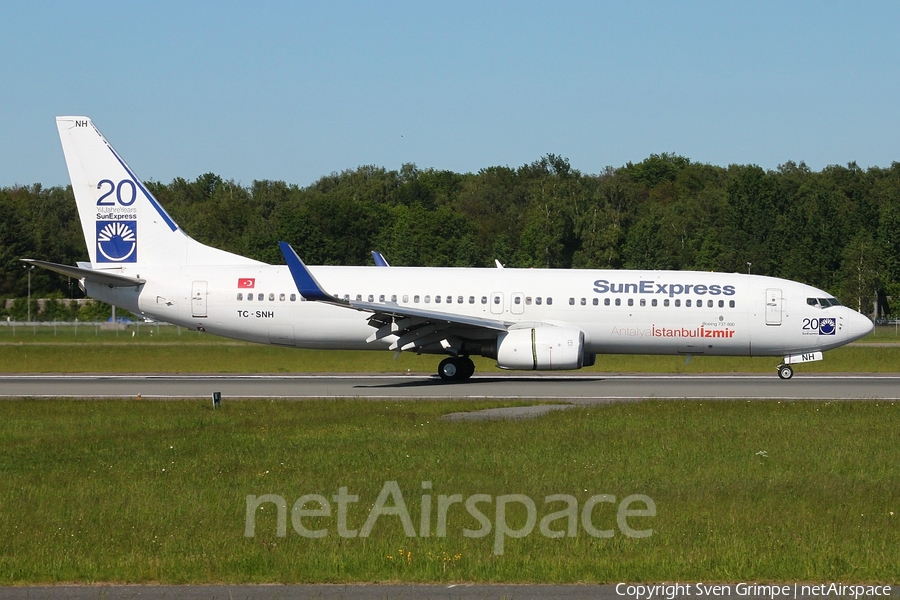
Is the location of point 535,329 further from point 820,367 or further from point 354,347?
point 820,367

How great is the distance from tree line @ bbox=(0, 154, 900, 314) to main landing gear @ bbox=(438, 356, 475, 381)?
168 feet

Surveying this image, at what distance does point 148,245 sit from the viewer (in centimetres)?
3294

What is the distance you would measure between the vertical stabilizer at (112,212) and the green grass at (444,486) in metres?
10.1

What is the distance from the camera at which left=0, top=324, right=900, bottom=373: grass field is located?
37.0m

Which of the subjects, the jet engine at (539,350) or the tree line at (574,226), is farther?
the tree line at (574,226)

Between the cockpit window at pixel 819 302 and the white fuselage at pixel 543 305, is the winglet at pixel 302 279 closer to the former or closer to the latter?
the white fuselage at pixel 543 305

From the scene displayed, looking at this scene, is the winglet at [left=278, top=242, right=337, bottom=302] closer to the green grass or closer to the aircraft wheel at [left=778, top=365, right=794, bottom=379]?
the green grass

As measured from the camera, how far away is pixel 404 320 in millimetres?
29672

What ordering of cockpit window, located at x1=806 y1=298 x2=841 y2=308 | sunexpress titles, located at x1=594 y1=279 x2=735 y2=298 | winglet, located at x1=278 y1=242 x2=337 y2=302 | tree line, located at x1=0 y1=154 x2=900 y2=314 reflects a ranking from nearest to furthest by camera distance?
winglet, located at x1=278 y1=242 x2=337 y2=302 → sunexpress titles, located at x1=594 y1=279 x2=735 y2=298 → cockpit window, located at x1=806 y1=298 x2=841 y2=308 → tree line, located at x1=0 y1=154 x2=900 y2=314

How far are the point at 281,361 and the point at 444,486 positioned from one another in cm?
2451

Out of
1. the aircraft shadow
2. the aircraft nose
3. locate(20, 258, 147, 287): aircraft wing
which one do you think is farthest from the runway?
locate(20, 258, 147, 287): aircraft wing

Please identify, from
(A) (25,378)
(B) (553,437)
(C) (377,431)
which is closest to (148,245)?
→ (A) (25,378)

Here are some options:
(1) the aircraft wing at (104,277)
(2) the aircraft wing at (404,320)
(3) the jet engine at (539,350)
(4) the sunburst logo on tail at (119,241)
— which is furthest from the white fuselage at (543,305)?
(3) the jet engine at (539,350)

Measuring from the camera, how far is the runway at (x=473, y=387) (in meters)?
26.8
